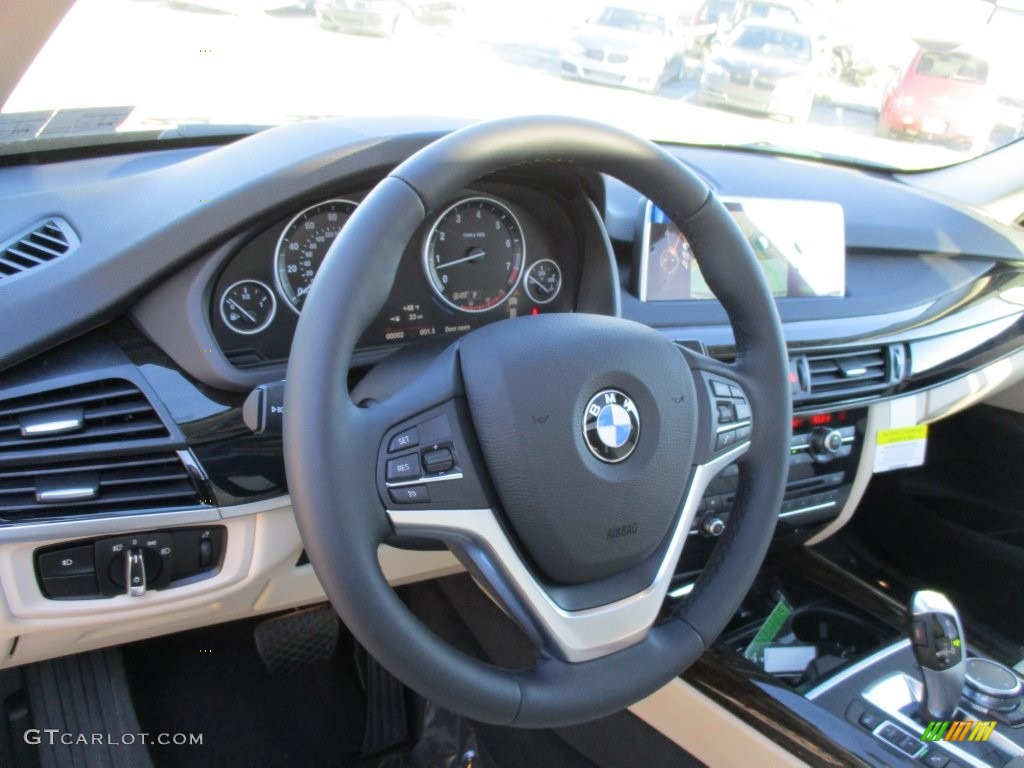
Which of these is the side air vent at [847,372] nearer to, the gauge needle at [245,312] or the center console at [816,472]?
the center console at [816,472]

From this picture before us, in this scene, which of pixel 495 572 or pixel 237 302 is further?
pixel 237 302

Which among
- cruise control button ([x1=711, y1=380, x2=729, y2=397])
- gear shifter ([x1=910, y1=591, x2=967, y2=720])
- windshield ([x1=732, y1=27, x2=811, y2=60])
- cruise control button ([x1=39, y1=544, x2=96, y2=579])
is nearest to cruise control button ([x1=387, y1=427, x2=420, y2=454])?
cruise control button ([x1=711, y1=380, x2=729, y2=397])

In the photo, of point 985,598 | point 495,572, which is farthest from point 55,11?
point 985,598

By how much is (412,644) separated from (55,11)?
3.36ft

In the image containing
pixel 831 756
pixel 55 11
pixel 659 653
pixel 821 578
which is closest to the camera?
pixel 659 653

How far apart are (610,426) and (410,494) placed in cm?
27

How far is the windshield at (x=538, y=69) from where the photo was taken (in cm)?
171

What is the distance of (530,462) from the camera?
1.10 m

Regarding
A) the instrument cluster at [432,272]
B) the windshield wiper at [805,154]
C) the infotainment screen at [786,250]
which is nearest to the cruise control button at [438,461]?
the instrument cluster at [432,272]

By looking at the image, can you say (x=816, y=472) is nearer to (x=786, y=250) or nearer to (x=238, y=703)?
(x=786, y=250)

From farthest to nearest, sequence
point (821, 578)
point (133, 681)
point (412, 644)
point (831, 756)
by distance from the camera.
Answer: point (821, 578)
point (133, 681)
point (831, 756)
point (412, 644)

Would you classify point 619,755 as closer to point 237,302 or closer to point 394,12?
point 237,302

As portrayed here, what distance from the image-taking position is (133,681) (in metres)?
2.09

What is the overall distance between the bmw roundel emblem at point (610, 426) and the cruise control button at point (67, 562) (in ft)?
2.48
